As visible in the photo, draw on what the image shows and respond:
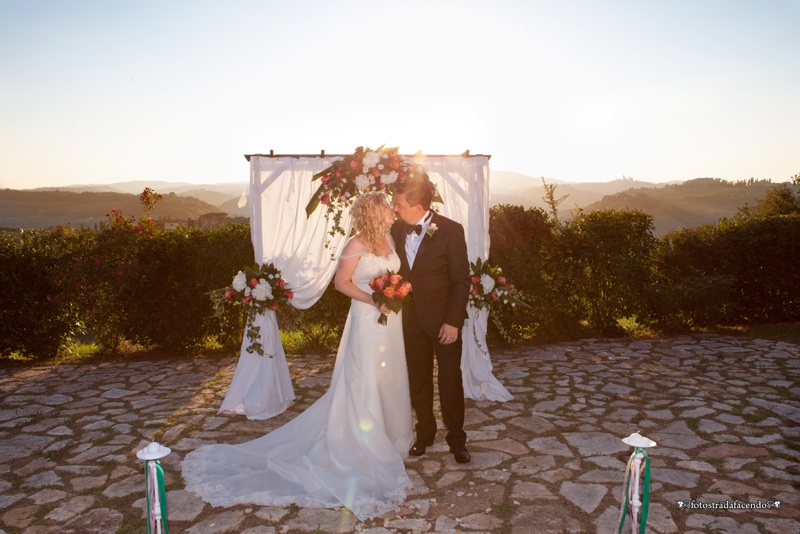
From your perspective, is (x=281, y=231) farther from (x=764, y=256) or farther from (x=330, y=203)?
(x=764, y=256)

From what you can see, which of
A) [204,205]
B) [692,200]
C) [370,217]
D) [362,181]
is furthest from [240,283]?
[692,200]

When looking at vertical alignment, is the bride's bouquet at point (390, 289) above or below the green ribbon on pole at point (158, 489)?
above

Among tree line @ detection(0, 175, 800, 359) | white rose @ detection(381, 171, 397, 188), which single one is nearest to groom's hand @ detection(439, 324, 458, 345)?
white rose @ detection(381, 171, 397, 188)

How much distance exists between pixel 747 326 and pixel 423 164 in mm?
7137

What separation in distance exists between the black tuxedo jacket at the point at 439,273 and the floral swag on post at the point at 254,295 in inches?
90.8

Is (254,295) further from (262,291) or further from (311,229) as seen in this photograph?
(311,229)

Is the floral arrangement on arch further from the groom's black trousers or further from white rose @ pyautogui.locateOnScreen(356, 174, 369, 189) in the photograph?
the groom's black trousers

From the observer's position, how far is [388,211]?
4.77m

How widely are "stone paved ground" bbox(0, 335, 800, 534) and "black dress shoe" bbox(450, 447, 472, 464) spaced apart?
0.07 meters

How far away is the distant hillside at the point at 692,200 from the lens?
193 ft

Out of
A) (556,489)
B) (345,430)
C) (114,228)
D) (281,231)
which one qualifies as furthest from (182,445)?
(114,228)

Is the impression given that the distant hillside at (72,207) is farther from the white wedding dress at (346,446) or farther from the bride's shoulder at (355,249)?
the bride's shoulder at (355,249)

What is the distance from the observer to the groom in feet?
15.9

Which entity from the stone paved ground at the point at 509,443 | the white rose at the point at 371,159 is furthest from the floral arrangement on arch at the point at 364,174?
the stone paved ground at the point at 509,443
